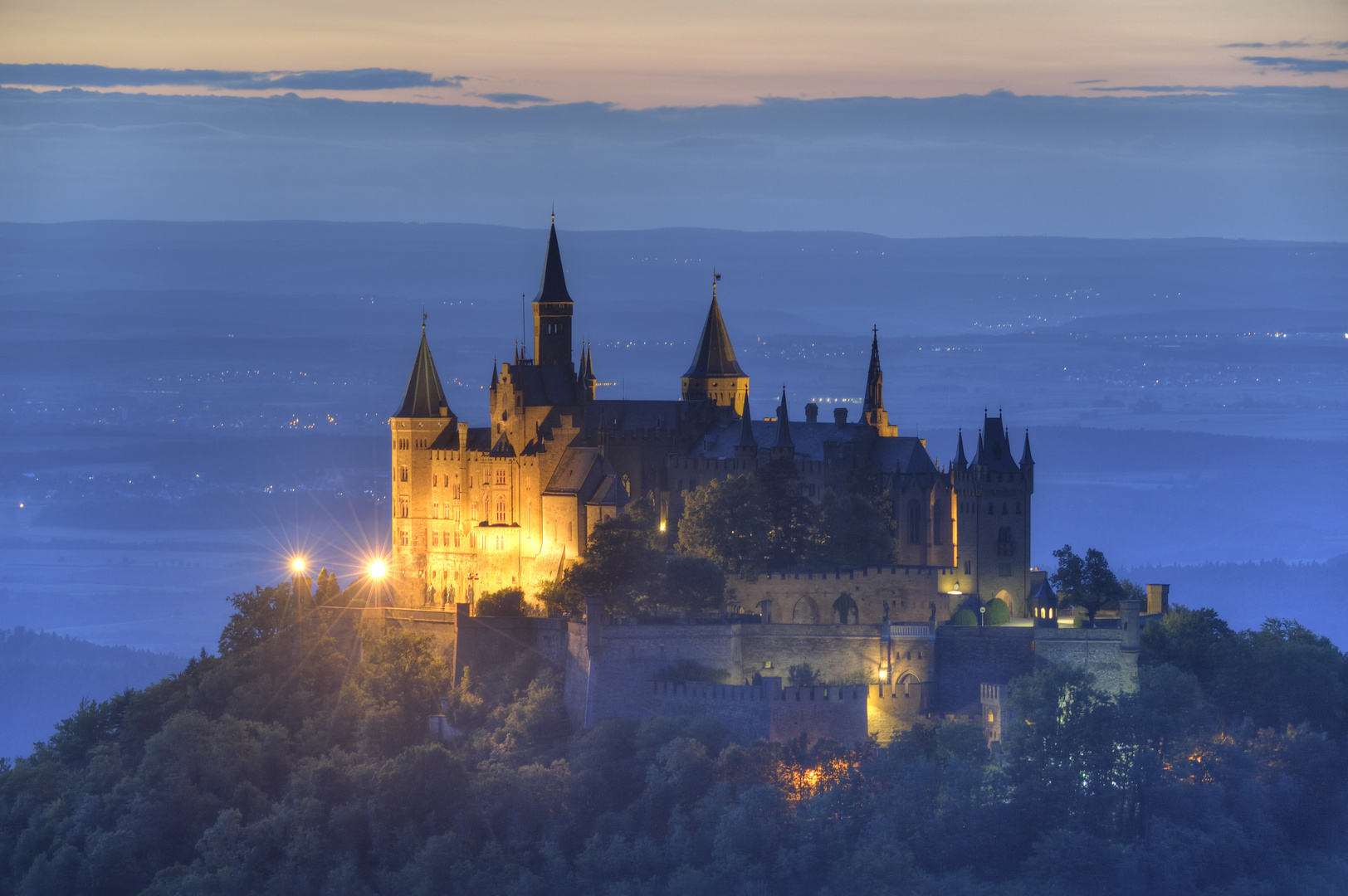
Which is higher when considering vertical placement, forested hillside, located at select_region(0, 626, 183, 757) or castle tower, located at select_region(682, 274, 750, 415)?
castle tower, located at select_region(682, 274, 750, 415)

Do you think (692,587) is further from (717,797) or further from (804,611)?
(717,797)

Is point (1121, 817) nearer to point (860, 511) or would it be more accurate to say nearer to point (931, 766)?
point (931, 766)

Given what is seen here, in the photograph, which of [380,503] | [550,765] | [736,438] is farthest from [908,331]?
[550,765]

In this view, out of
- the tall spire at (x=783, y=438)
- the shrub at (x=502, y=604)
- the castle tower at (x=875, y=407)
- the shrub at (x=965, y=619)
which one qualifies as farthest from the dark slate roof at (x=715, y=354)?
the shrub at (x=965, y=619)

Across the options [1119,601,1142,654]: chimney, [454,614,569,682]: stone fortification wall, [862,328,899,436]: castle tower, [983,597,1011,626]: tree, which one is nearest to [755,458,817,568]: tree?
[983,597,1011,626]: tree

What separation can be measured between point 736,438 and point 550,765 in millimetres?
22238

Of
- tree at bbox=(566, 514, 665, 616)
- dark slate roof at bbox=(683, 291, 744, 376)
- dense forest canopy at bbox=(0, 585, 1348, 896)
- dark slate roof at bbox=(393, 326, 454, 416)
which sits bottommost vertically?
dense forest canopy at bbox=(0, 585, 1348, 896)

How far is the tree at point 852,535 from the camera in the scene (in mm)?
78500

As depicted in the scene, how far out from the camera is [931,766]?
215 feet

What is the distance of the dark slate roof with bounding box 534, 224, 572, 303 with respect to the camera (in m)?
94.2

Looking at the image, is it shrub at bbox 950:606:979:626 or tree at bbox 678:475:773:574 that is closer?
shrub at bbox 950:606:979:626

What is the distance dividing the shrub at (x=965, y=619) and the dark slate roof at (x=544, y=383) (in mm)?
24269

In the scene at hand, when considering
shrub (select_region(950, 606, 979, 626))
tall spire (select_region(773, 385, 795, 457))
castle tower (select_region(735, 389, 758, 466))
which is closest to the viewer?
shrub (select_region(950, 606, 979, 626))

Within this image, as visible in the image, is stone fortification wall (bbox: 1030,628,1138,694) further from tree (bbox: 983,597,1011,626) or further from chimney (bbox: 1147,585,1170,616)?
chimney (bbox: 1147,585,1170,616)
